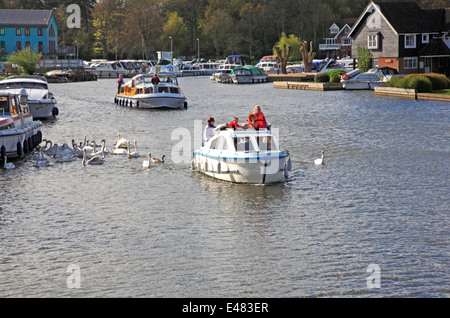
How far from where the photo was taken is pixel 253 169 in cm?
2356

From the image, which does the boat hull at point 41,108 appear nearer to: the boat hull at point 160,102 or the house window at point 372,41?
the boat hull at point 160,102

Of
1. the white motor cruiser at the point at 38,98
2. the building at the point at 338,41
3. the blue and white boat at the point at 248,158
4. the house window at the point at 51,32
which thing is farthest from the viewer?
the building at the point at 338,41

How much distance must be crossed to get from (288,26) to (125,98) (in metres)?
90.4

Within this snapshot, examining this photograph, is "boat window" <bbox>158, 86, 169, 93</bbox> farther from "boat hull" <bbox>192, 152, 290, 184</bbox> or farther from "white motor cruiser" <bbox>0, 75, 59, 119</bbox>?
"boat hull" <bbox>192, 152, 290, 184</bbox>

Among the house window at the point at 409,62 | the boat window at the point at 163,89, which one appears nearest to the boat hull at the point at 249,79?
the house window at the point at 409,62

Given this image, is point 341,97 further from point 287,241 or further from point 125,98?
point 287,241

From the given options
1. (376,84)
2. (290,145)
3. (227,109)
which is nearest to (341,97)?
(376,84)

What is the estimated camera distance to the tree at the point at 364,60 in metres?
80.3

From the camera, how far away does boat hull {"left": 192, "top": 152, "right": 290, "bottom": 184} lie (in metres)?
23.5

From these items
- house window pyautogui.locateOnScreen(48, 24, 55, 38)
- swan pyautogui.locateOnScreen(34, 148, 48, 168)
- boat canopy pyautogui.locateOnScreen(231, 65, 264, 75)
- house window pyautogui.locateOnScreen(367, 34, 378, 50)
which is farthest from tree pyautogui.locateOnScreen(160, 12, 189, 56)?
swan pyautogui.locateOnScreen(34, 148, 48, 168)

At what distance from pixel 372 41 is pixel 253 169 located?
62877 millimetres

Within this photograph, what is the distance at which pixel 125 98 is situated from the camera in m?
57.6

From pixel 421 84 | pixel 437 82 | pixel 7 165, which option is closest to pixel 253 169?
pixel 7 165
